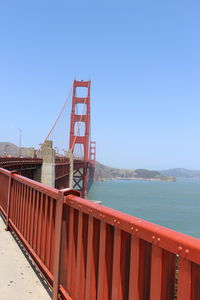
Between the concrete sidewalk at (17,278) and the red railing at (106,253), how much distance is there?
0.17 metres

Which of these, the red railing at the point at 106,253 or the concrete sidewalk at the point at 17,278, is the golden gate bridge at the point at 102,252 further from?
the concrete sidewalk at the point at 17,278

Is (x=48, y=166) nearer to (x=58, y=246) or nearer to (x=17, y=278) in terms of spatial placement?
(x=17, y=278)

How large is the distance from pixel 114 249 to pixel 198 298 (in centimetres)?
70

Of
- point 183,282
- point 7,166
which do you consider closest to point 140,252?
point 183,282

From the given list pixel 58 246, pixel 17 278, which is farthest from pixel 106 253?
pixel 17 278

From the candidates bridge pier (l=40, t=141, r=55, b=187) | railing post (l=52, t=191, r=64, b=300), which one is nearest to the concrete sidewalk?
railing post (l=52, t=191, r=64, b=300)

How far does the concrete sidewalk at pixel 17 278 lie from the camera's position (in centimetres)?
293

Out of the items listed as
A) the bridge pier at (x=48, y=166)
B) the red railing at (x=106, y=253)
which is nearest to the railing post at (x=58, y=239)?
the red railing at (x=106, y=253)

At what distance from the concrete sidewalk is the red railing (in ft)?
0.57

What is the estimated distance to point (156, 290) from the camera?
1.51 metres

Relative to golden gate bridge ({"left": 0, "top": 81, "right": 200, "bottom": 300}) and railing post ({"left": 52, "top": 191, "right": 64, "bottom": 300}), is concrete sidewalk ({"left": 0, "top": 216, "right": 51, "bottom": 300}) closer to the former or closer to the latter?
golden gate bridge ({"left": 0, "top": 81, "right": 200, "bottom": 300})

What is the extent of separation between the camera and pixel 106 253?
2010mm

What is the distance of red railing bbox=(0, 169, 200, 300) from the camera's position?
1.43m

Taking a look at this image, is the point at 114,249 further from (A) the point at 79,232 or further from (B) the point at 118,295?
(A) the point at 79,232
